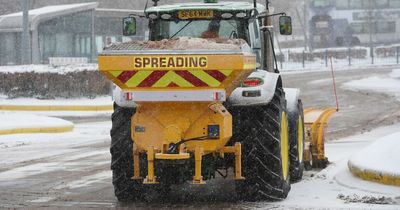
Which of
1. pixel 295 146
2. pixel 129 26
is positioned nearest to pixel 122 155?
pixel 129 26

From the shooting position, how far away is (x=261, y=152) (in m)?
9.38

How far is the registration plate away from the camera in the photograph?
1011 cm

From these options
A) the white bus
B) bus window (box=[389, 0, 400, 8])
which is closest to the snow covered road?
the white bus

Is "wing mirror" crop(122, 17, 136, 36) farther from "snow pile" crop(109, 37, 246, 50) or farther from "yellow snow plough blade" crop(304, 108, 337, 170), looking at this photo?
"yellow snow plough blade" crop(304, 108, 337, 170)

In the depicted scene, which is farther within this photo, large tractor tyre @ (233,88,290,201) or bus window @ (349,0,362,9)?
bus window @ (349,0,362,9)

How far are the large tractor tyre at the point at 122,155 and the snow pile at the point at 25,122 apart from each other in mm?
10421

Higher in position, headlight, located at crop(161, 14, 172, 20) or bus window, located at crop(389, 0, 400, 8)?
bus window, located at crop(389, 0, 400, 8)

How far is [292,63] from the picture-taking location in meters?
60.4

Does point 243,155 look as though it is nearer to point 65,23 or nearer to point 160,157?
point 160,157

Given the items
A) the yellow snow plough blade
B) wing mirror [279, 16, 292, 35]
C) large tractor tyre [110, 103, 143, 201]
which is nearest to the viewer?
large tractor tyre [110, 103, 143, 201]

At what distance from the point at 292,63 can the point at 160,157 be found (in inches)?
2055

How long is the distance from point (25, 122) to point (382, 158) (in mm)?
11887

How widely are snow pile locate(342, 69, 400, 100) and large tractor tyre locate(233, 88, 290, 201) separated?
2240cm

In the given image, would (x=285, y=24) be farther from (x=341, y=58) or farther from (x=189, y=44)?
(x=341, y=58)
